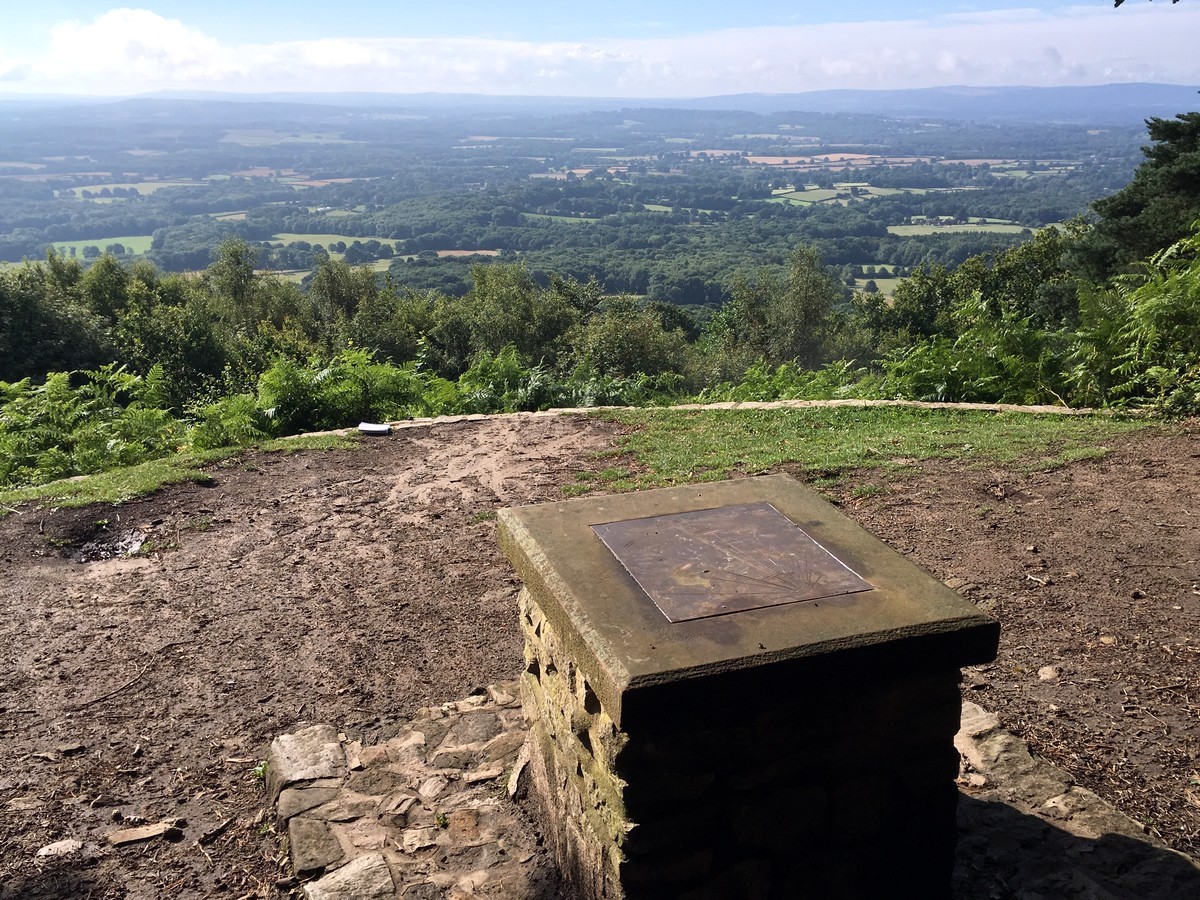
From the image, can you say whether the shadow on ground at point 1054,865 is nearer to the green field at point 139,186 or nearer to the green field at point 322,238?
the green field at point 322,238

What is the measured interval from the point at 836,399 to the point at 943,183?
141965mm

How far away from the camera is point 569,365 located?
25.6 metres

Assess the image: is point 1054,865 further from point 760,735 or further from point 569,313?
point 569,313

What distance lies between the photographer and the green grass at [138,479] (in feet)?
24.9

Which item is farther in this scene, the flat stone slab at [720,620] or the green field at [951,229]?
the green field at [951,229]

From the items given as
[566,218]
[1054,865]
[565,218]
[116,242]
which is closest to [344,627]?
[1054,865]

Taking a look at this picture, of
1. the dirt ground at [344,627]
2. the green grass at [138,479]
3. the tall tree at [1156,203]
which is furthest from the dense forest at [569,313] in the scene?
the dirt ground at [344,627]

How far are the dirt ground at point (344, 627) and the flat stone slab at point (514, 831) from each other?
23 centimetres

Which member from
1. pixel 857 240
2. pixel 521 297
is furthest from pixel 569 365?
pixel 857 240

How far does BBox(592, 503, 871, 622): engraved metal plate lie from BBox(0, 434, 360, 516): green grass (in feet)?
18.3

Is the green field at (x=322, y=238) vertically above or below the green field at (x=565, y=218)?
below

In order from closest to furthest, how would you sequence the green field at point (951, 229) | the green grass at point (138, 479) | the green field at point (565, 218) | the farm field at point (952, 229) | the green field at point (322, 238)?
1. the green grass at point (138, 479)
2. the green field at point (951, 229)
3. the farm field at point (952, 229)
4. the green field at point (322, 238)
5. the green field at point (565, 218)

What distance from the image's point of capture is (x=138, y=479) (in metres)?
8.03

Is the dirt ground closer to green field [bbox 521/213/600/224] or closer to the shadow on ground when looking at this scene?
the shadow on ground
